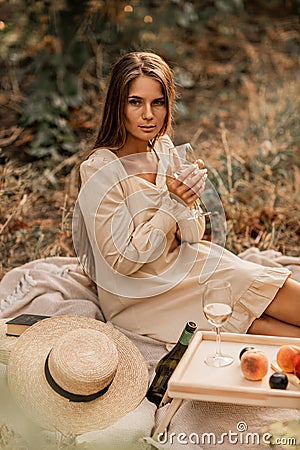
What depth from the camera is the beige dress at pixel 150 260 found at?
3365 mm

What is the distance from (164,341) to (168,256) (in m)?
0.40

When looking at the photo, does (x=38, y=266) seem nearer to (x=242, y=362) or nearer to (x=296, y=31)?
(x=242, y=362)

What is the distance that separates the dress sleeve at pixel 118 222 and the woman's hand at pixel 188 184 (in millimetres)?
70

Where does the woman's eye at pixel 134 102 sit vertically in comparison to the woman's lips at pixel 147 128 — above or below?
above

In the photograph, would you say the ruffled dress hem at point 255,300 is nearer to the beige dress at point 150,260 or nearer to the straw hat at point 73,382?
the beige dress at point 150,260

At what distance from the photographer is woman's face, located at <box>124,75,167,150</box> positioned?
338 cm

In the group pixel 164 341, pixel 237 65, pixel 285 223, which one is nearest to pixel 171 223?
pixel 164 341

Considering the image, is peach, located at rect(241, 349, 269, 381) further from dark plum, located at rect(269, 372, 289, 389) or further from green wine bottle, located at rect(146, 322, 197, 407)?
green wine bottle, located at rect(146, 322, 197, 407)

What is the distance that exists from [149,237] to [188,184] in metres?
0.29

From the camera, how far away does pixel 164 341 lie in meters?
3.48

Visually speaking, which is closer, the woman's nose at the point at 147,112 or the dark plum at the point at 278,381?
the dark plum at the point at 278,381

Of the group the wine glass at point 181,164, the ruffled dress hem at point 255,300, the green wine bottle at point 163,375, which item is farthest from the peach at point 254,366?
the wine glass at point 181,164

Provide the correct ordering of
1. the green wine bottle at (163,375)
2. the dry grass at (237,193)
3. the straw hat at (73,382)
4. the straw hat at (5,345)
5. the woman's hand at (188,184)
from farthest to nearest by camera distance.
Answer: the dry grass at (237,193) < the woman's hand at (188,184) < the straw hat at (5,345) < the green wine bottle at (163,375) < the straw hat at (73,382)

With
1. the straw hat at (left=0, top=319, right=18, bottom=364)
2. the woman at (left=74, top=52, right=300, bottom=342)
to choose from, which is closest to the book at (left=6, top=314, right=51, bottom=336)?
the straw hat at (left=0, top=319, right=18, bottom=364)
